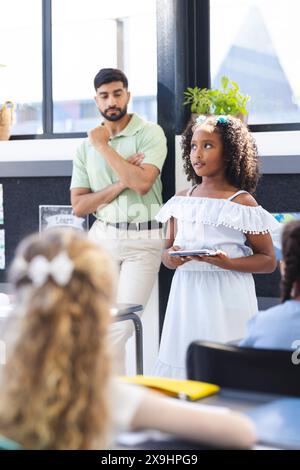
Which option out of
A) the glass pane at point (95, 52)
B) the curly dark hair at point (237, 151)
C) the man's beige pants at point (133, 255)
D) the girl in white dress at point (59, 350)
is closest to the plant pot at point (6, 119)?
the glass pane at point (95, 52)

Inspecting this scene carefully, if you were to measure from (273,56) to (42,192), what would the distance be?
1418 mm

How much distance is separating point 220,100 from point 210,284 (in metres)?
1.10

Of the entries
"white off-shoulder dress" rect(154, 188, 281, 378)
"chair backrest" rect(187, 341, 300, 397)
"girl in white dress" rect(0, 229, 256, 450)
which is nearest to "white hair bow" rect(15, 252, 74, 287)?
"girl in white dress" rect(0, 229, 256, 450)

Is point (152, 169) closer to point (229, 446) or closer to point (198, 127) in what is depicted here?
point (198, 127)

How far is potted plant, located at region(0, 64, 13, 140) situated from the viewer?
4.48m

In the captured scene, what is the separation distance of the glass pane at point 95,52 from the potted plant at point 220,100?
31 cm

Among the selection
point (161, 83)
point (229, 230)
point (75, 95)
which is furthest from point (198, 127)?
point (75, 95)

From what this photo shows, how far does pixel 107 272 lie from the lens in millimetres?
1201

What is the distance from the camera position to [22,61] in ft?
15.2

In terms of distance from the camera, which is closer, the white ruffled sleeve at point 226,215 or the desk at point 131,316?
the white ruffled sleeve at point 226,215

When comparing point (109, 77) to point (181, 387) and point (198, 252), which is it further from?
point (181, 387)

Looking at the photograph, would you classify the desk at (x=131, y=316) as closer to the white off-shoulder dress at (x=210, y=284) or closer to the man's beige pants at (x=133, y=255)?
the white off-shoulder dress at (x=210, y=284)

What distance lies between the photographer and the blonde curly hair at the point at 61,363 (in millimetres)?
1153

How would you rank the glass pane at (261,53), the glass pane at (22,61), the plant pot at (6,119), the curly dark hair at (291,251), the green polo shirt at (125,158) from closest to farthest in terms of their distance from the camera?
the curly dark hair at (291,251)
the green polo shirt at (125,158)
the glass pane at (261,53)
the plant pot at (6,119)
the glass pane at (22,61)
